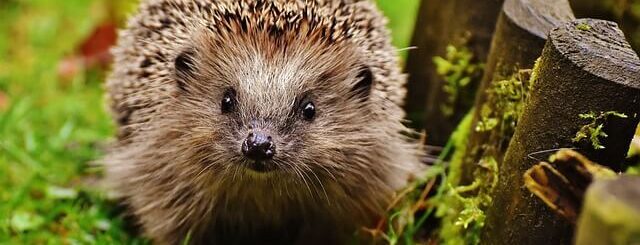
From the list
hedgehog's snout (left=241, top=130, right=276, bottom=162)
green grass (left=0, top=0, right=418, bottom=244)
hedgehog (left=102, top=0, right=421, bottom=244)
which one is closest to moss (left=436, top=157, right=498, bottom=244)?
hedgehog (left=102, top=0, right=421, bottom=244)

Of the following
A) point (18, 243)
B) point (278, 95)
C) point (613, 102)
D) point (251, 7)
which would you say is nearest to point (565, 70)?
point (613, 102)

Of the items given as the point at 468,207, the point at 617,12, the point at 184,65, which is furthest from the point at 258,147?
the point at 617,12

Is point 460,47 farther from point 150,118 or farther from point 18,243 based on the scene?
point 18,243

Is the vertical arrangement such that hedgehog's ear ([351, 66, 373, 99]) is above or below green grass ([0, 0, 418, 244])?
above

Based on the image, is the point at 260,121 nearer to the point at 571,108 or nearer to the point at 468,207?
the point at 468,207

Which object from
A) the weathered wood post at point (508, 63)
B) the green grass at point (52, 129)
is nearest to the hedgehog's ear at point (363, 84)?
the weathered wood post at point (508, 63)

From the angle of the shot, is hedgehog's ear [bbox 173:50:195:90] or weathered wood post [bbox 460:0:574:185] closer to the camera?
weathered wood post [bbox 460:0:574:185]

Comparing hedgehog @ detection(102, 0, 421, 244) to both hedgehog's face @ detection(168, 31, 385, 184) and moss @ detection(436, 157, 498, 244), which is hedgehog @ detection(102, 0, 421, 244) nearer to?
hedgehog's face @ detection(168, 31, 385, 184)
